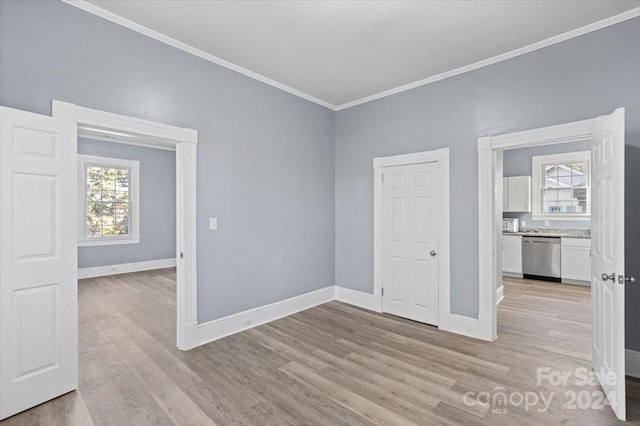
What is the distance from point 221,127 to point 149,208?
503 cm

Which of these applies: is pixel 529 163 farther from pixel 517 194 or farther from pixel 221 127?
pixel 221 127

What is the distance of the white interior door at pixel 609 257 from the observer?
2088mm

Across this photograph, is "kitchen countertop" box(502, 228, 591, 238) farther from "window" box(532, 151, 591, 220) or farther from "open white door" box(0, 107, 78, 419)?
"open white door" box(0, 107, 78, 419)

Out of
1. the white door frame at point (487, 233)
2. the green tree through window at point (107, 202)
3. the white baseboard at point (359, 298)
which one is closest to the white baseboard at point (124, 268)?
the green tree through window at point (107, 202)

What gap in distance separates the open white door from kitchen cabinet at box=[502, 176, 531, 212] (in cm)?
754

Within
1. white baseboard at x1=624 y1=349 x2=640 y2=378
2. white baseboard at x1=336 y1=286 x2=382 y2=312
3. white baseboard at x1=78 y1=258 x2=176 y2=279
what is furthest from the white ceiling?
white baseboard at x1=78 y1=258 x2=176 y2=279

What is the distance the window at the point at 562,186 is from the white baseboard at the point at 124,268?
8.68 meters

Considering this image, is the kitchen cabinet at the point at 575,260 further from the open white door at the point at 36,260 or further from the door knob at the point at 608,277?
the open white door at the point at 36,260

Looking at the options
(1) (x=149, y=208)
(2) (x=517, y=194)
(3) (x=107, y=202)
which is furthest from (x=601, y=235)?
(3) (x=107, y=202)

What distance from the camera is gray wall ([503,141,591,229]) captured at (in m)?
6.29

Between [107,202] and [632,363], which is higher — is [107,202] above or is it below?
above

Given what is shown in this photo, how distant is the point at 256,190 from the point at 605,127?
3.39 m

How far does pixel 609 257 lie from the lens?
2.28 metres

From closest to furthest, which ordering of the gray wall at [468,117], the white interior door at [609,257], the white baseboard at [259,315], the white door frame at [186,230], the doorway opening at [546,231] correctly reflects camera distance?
the white interior door at [609,257], the gray wall at [468,117], the white door frame at [186,230], the white baseboard at [259,315], the doorway opening at [546,231]
